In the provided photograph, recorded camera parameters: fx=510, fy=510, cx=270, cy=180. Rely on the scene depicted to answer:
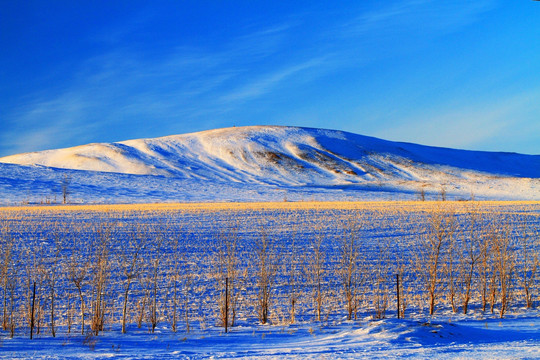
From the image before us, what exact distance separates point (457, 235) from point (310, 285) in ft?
49.9

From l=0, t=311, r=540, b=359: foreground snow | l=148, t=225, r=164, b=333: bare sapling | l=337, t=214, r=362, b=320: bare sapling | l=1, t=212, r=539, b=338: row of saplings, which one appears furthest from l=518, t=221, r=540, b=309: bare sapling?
l=148, t=225, r=164, b=333: bare sapling

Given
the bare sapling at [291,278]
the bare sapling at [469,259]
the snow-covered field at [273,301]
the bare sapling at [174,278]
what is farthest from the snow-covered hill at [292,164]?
the bare sapling at [291,278]

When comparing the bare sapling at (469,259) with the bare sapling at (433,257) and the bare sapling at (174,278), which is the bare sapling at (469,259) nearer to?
the bare sapling at (433,257)

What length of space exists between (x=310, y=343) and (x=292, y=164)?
131219 mm

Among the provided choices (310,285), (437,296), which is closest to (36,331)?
(310,285)

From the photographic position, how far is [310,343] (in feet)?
31.9

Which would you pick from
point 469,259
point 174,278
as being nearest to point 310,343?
point 174,278

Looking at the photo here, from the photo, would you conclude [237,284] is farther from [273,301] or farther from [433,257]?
[433,257]

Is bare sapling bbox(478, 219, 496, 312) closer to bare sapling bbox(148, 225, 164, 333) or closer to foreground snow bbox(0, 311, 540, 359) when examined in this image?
foreground snow bbox(0, 311, 540, 359)

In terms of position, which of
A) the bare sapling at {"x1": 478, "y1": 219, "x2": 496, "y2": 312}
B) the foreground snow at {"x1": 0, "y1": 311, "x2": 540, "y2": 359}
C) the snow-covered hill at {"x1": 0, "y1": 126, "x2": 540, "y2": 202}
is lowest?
the foreground snow at {"x1": 0, "y1": 311, "x2": 540, "y2": 359}

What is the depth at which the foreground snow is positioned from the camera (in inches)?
334

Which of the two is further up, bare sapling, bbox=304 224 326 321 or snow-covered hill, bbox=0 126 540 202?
snow-covered hill, bbox=0 126 540 202

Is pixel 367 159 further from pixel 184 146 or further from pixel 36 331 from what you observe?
pixel 36 331

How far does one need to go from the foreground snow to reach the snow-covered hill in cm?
7404
